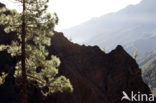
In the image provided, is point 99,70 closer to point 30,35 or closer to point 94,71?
point 94,71

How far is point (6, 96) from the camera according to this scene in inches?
1273

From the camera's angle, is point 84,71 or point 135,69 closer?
point 84,71

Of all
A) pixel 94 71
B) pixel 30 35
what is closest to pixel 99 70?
pixel 94 71

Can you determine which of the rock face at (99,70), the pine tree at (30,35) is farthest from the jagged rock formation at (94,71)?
the pine tree at (30,35)

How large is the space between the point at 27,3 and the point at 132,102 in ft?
106

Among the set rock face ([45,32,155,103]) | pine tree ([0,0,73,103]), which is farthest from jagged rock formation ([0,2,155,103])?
pine tree ([0,0,73,103])

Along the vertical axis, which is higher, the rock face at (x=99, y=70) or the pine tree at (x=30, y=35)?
the rock face at (x=99, y=70)

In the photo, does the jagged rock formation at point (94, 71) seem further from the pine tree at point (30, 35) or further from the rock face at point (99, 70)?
the pine tree at point (30, 35)

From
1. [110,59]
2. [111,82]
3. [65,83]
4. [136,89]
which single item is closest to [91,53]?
[110,59]

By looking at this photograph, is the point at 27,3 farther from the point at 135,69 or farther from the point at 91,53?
the point at 135,69

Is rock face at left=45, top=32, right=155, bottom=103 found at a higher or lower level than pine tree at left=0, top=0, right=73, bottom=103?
higher

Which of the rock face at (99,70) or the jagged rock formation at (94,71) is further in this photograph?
the rock face at (99,70)

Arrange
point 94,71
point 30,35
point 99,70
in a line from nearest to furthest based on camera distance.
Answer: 1. point 30,35
2. point 94,71
3. point 99,70

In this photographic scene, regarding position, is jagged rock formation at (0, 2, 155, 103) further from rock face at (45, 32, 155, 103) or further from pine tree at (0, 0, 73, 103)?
pine tree at (0, 0, 73, 103)
